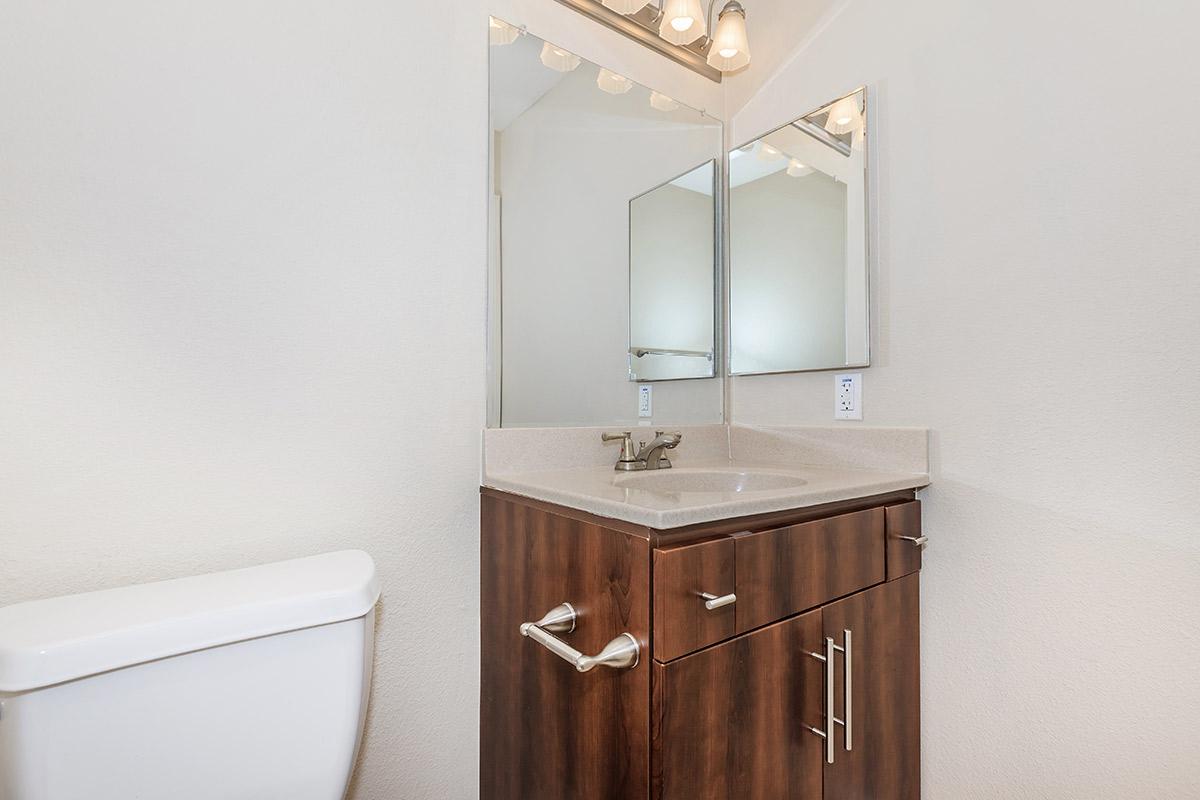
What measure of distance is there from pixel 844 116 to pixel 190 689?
5.47 feet

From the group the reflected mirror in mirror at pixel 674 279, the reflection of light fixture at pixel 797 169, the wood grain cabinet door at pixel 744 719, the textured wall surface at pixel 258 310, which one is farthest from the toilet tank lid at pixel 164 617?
the reflection of light fixture at pixel 797 169

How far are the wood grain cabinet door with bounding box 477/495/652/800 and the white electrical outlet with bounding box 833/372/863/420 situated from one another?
790 mm

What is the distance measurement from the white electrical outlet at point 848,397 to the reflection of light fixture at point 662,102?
0.89 meters

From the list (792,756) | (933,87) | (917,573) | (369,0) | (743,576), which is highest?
(369,0)

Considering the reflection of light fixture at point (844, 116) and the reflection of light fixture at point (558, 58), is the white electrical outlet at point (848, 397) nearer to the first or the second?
the reflection of light fixture at point (844, 116)

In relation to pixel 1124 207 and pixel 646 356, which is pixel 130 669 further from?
pixel 1124 207

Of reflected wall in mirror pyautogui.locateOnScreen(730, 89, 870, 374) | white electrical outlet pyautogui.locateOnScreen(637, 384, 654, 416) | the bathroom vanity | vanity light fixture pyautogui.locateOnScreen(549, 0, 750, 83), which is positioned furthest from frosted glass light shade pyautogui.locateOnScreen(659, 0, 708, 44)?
the bathroom vanity

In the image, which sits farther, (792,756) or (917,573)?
(917,573)

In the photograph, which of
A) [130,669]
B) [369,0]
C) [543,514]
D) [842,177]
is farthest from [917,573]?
[369,0]

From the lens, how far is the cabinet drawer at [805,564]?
90 centimetres

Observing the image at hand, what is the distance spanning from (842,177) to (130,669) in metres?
1.60

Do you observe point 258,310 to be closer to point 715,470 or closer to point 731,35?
point 715,470

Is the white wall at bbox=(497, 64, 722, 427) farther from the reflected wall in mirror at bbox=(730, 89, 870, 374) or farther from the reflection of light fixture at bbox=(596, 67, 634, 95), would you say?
the reflected wall in mirror at bbox=(730, 89, 870, 374)

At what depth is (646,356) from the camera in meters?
1.62
